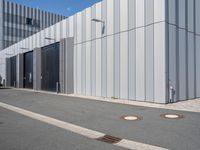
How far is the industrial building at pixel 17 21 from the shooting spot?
199 ft

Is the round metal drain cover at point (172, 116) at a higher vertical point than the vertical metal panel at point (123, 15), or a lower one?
lower

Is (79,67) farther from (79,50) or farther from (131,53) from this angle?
(131,53)

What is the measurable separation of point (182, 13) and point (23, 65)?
78.2 ft

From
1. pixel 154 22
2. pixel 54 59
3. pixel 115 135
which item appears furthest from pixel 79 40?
pixel 115 135

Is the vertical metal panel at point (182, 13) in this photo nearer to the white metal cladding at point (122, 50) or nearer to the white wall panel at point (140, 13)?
the white metal cladding at point (122, 50)

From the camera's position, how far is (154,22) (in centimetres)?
1380

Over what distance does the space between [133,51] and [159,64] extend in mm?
2309

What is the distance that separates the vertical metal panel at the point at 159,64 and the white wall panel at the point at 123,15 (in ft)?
8.69

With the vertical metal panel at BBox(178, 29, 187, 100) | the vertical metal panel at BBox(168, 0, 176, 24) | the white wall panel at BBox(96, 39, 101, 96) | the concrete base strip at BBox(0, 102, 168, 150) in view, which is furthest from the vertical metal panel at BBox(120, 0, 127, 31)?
the concrete base strip at BBox(0, 102, 168, 150)

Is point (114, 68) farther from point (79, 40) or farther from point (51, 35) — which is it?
point (51, 35)

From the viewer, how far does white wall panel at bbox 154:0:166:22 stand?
13.3 metres

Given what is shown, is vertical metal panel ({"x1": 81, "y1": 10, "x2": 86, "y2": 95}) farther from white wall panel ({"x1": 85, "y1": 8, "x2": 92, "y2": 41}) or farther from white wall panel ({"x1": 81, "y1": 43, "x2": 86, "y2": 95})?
white wall panel ({"x1": 85, "y1": 8, "x2": 92, "y2": 41})

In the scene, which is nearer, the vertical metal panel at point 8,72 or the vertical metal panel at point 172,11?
the vertical metal panel at point 172,11

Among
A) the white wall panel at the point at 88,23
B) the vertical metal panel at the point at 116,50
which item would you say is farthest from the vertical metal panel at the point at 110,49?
the white wall panel at the point at 88,23
